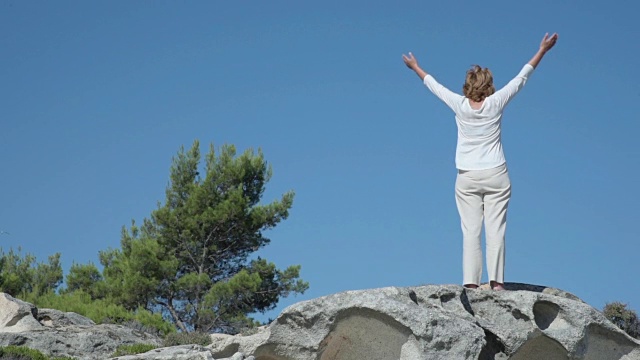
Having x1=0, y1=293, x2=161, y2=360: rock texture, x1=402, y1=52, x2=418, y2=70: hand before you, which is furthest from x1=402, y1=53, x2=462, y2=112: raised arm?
x1=0, y1=293, x2=161, y2=360: rock texture

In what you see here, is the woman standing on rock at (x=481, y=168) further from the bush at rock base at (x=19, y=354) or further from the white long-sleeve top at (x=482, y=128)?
the bush at rock base at (x=19, y=354)

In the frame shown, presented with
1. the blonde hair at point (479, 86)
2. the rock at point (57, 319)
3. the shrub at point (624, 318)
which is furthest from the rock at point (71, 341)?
the shrub at point (624, 318)

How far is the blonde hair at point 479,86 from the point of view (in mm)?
11949

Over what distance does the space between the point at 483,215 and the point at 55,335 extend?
295 inches

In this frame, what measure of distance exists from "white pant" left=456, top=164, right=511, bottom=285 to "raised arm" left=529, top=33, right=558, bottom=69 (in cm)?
139

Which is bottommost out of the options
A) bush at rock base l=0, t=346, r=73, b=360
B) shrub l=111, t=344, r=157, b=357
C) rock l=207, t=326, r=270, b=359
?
rock l=207, t=326, r=270, b=359

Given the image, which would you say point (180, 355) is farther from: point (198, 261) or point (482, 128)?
point (198, 261)

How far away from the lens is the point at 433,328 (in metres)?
10.1

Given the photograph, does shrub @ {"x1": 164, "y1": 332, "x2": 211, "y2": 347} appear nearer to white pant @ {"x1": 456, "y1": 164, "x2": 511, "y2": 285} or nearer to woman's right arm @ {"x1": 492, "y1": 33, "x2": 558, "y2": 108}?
white pant @ {"x1": 456, "y1": 164, "x2": 511, "y2": 285}

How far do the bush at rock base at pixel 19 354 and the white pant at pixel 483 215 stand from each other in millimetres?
5998

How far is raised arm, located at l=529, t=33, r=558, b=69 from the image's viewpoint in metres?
12.1

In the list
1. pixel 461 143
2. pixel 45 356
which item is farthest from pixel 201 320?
pixel 461 143

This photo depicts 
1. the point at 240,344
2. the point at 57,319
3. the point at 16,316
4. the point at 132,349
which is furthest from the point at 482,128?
the point at 57,319

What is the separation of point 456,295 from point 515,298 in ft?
2.13
